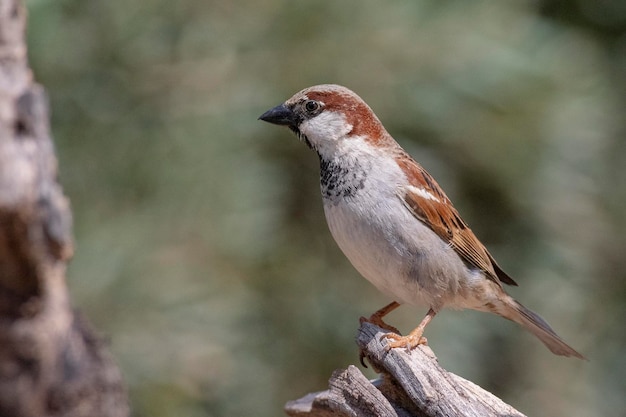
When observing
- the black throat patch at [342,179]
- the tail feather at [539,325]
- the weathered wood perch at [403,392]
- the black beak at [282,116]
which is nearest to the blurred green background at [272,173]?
the tail feather at [539,325]

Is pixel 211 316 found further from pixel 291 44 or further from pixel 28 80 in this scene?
pixel 28 80

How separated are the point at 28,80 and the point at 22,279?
0.97 ft

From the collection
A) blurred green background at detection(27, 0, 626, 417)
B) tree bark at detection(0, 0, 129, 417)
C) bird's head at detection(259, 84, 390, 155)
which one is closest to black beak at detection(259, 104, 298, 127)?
bird's head at detection(259, 84, 390, 155)

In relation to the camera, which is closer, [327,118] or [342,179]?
[342,179]

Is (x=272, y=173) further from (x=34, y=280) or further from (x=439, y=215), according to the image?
(x=34, y=280)

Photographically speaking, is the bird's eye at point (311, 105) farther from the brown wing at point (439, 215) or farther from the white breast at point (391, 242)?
the brown wing at point (439, 215)

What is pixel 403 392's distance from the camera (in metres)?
2.34

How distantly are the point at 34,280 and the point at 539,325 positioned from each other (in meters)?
2.06

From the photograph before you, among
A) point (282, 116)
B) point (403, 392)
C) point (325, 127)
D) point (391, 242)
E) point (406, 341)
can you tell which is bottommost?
point (403, 392)

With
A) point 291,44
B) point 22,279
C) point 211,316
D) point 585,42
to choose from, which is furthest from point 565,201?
point 22,279

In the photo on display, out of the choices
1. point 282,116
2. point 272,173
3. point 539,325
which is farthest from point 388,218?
point 272,173

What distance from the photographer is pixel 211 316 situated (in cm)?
339

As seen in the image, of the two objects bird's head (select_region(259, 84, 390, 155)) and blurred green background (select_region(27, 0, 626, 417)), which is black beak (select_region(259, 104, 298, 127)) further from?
blurred green background (select_region(27, 0, 626, 417))

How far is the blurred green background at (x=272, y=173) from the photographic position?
11.1 feet
